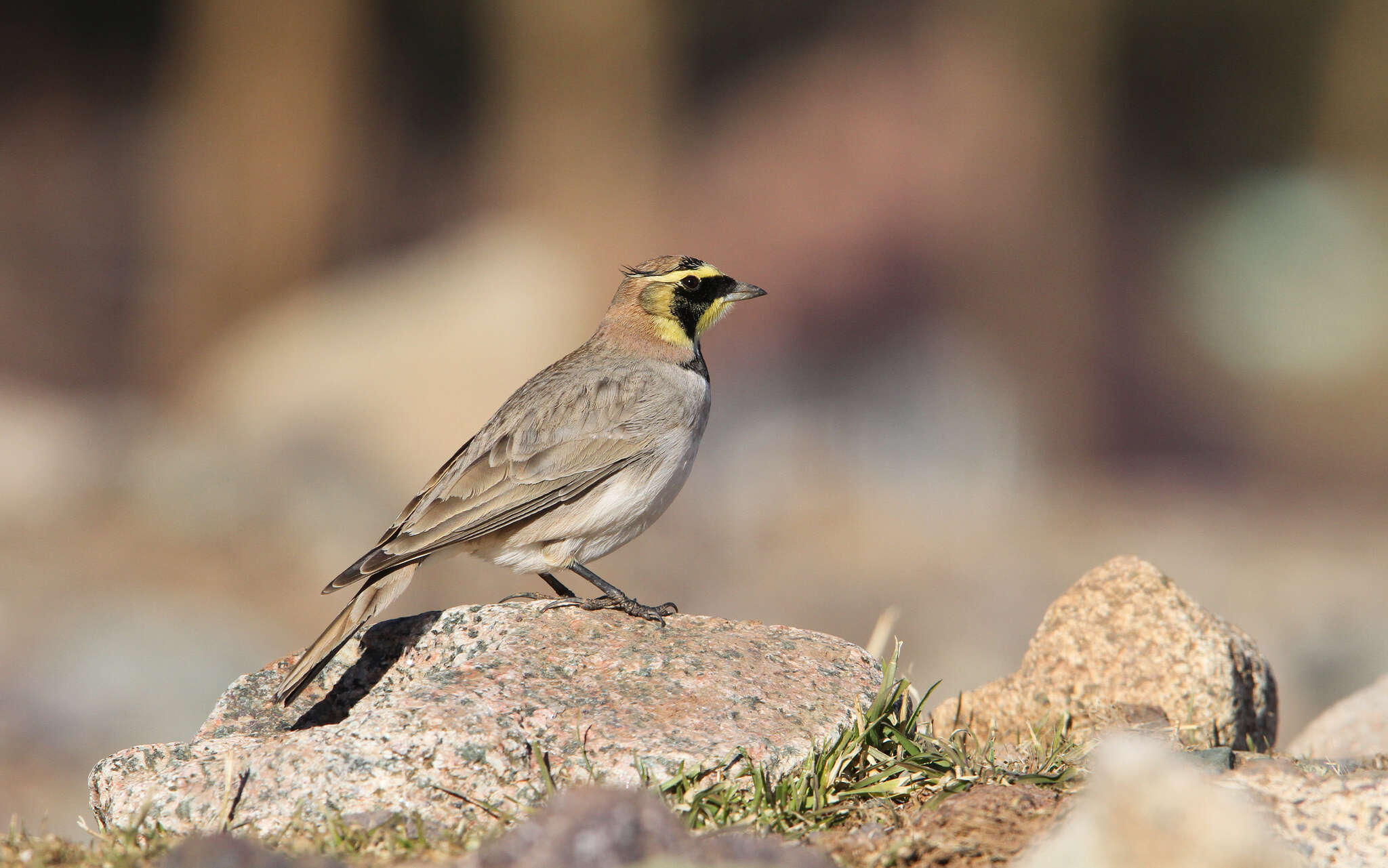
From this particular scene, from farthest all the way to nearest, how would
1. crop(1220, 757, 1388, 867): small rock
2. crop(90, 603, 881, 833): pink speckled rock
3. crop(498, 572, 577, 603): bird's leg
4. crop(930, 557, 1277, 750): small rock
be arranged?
crop(498, 572, 577, 603): bird's leg
crop(930, 557, 1277, 750): small rock
crop(90, 603, 881, 833): pink speckled rock
crop(1220, 757, 1388, 867): small rock

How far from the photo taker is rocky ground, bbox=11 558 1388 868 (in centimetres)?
325

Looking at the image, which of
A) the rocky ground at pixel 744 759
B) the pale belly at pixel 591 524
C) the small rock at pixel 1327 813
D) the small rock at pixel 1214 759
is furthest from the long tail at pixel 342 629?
the small rock at pixel 1327 813

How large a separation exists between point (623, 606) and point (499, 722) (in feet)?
3.88

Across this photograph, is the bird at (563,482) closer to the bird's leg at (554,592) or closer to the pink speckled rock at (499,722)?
the bird's leg at (554,592)

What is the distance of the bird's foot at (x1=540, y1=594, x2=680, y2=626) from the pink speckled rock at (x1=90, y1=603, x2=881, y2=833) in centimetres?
4

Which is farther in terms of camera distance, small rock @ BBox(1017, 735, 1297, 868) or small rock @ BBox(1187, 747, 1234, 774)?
small rock @ BBox(1187, 747, 1234, 774)

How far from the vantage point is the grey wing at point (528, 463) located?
589 cm

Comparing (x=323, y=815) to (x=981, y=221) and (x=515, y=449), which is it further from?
(x=981, y=221)

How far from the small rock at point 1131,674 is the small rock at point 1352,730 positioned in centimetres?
19

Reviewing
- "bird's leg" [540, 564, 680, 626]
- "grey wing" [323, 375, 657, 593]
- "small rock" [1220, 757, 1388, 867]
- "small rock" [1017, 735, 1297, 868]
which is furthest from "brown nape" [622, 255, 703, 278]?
"small rock" [1017, 735, 1297, 868]

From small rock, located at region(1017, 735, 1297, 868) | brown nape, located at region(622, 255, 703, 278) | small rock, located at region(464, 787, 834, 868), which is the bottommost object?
small rock, located at region(464, 787, 834, 868)

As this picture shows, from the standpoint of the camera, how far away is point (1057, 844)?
2955mm

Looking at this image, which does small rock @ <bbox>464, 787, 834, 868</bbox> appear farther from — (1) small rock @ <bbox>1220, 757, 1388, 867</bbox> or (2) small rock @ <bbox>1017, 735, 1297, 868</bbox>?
(1) small rock @ <bbox>1220, 757, 1388, 867</bbox>

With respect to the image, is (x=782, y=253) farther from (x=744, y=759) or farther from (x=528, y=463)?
(x=744, y=759)
